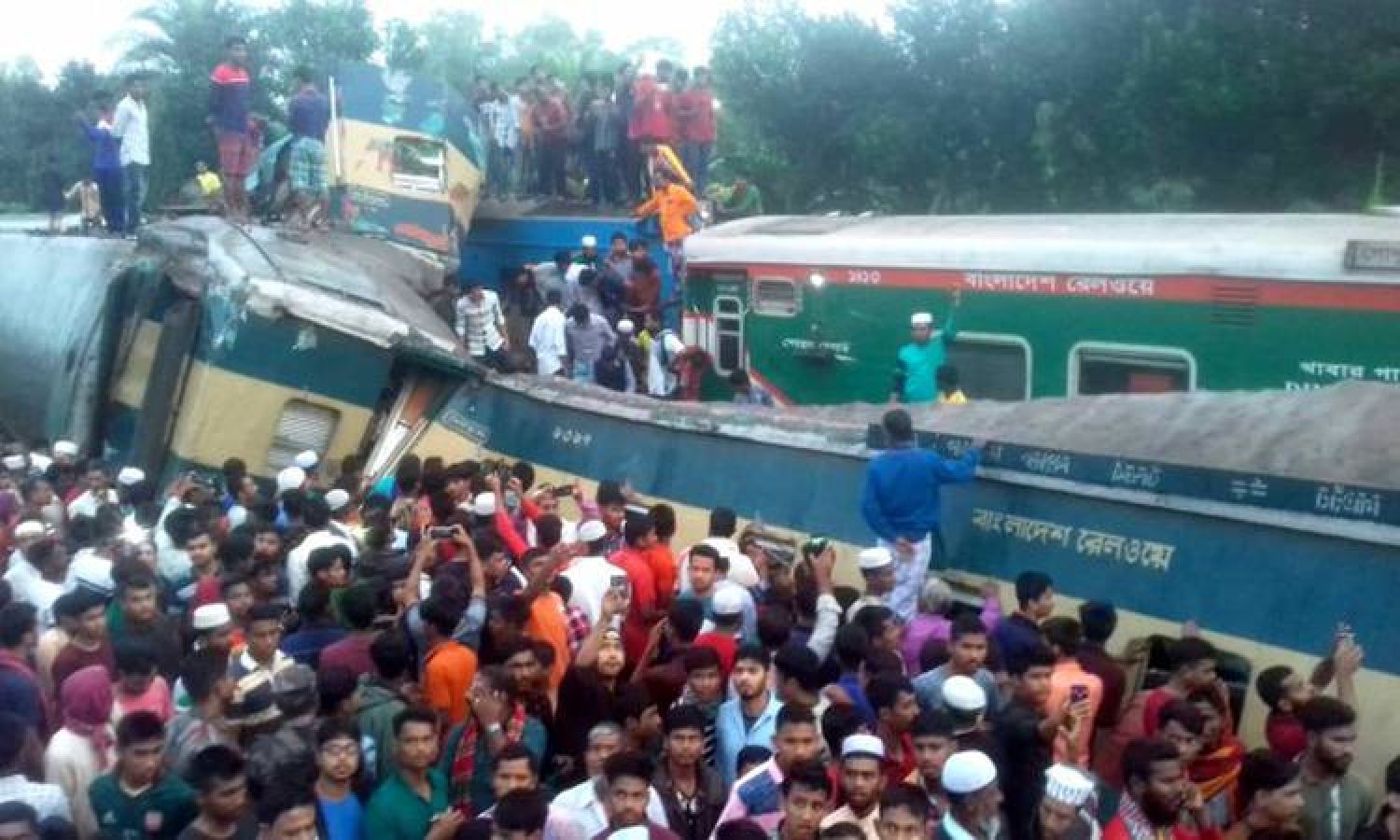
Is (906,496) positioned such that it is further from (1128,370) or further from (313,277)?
(313,277)

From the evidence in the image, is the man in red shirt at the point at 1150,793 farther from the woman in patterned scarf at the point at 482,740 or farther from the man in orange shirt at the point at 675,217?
the man in orange shirt at the point at 675,217

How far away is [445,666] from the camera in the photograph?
6.25m

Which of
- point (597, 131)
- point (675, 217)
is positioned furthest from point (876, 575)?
point (597, 131)

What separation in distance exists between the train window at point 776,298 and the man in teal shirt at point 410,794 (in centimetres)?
777

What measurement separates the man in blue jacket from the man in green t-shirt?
3.79 meters

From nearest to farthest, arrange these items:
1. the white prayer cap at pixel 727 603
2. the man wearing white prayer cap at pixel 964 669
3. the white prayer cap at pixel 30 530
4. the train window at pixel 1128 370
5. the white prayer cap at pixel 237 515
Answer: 1. the man wearing white prayer cap at pixel 964 669
2. the white prayer cap at pixel 727 603
3. the white prayer cap at pixel 30 530
4. the white prayer cap at pixel 237 515
5. the train window at pixel 1128 370

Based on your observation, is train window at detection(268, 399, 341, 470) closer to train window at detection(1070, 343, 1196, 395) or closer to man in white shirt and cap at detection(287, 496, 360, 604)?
man in white shirt and cap at detection(287, 496, 360, 604)

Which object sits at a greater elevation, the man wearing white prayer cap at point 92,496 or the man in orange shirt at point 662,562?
the man in orange shirt at point 662,562

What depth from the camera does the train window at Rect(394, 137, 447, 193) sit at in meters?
15.7

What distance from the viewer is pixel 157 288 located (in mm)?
13664

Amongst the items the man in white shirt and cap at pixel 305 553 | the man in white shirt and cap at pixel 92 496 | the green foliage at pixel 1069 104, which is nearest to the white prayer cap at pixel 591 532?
the man in white shirt and cap at pixel 305 553

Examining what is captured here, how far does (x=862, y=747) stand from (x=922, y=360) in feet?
20.0

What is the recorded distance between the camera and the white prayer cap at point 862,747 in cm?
512

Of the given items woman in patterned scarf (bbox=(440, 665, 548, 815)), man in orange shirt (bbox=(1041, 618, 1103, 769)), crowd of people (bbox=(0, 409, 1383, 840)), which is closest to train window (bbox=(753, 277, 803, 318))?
crowd of people (bbox=(0, 409, 1383, 840))
